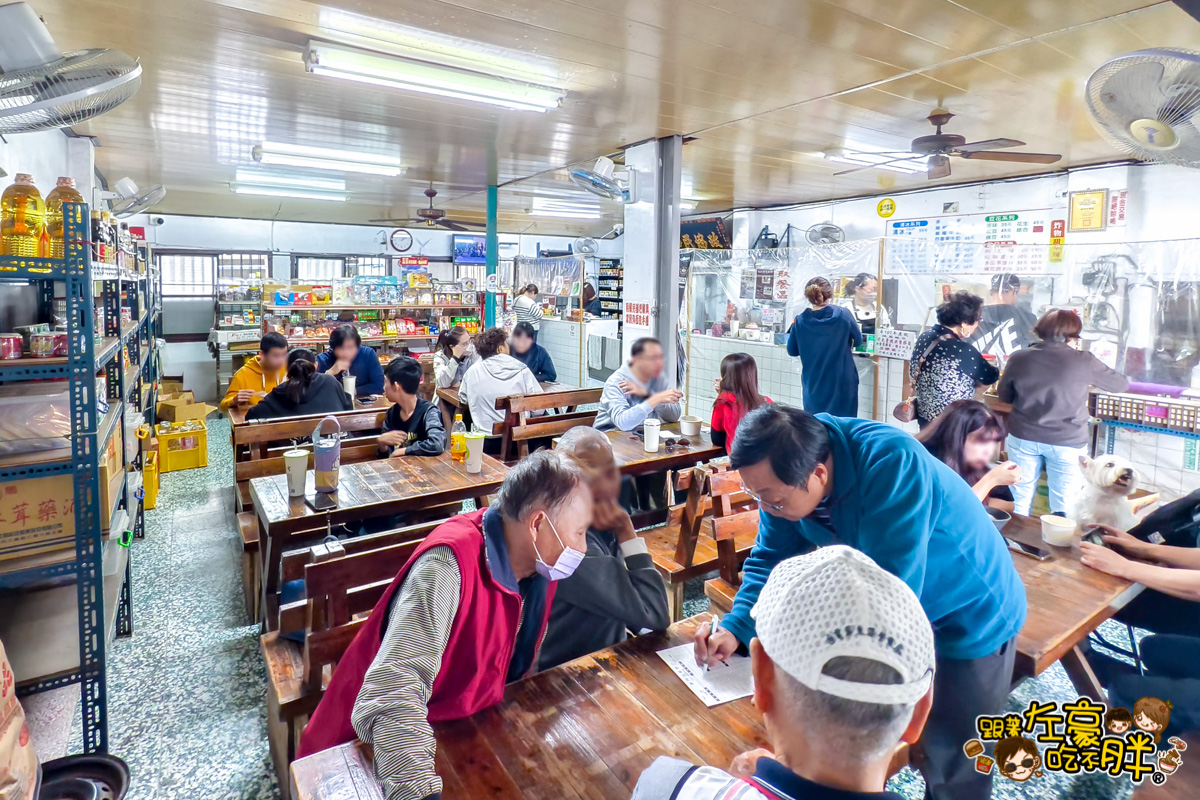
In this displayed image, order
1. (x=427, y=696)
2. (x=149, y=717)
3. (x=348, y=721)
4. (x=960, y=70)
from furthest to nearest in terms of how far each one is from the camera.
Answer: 1. (x=960, y=70)
2. (x=149, y=717)
3. (x=348, y=721)
4. (x=427, y=696)

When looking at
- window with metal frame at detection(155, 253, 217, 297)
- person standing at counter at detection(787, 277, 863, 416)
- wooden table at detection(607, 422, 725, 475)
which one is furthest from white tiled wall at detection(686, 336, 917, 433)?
window with metal frame at detection(155, 253, 217, 297)

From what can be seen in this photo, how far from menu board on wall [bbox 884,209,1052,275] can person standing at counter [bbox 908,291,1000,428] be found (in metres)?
2.50

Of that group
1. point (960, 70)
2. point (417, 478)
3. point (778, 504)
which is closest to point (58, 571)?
point (417, 478)

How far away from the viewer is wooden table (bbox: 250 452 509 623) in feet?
8.97

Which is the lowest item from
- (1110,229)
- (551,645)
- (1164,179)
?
(551,645)

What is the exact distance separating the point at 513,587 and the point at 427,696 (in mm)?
298

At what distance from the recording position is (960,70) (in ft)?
12.0

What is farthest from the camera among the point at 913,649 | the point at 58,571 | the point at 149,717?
the point at 149,717

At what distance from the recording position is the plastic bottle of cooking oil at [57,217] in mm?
2350

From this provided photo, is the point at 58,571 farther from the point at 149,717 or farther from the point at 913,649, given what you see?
the point at 913,649

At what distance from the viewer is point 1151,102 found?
7.63ft

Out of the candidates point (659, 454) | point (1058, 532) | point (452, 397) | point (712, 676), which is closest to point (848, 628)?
point (712, 676)

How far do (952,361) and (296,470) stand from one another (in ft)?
11.9

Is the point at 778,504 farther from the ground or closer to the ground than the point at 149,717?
farther from the ground
